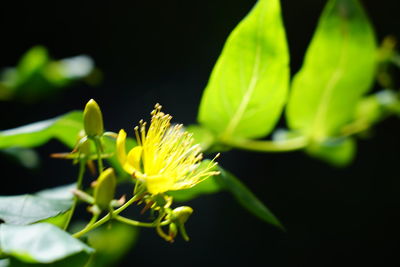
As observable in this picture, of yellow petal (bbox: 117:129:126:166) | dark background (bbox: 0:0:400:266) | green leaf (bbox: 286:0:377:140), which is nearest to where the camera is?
yellow petal (bbox: 117:129:126:166)

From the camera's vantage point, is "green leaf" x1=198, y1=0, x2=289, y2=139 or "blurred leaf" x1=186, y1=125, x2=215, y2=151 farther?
"blurred leaf" x1=186, y1=125, x2=215, y2=151

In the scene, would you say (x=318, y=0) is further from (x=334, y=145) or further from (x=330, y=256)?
(x=334, y=145)

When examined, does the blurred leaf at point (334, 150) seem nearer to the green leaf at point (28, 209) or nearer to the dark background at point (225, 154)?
the green leaf at point (28, 209)

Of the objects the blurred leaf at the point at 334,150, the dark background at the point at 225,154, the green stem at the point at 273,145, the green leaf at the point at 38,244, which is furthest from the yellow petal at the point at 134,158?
the dark background at the point at 225,154

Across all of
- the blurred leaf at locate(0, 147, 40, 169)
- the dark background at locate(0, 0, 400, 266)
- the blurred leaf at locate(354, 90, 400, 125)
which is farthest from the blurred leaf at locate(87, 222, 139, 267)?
the dark background at locate(0, 0, 400, 266)

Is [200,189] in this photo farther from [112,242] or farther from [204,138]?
[112,242]

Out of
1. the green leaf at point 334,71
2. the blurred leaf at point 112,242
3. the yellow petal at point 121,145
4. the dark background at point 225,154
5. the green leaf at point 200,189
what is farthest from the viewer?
the dark background at point 225,154

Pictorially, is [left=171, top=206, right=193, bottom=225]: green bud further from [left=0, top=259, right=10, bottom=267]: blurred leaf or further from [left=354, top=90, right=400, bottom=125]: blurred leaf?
[left=354, top=90, right=400, bottom=125]: blurred leaf

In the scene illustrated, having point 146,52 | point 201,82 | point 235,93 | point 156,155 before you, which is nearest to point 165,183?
point 156,155
